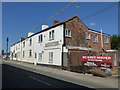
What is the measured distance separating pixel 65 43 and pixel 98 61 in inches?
261

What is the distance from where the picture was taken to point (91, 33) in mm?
24016

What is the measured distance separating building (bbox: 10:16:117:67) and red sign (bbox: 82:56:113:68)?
1.46m

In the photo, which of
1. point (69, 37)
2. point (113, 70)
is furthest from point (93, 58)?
point (69, 37)

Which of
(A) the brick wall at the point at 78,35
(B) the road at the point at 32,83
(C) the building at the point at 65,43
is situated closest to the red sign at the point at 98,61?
(C) the building at the point at 65,43

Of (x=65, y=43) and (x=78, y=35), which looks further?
(x=78, y=35)

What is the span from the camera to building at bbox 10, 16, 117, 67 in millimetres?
17438

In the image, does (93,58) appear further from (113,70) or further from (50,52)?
(50,52)

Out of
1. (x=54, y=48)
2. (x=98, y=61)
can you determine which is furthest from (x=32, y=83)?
(x=54, y=48)

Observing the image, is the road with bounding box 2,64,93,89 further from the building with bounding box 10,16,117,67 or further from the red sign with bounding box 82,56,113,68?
the building with bounding box 10,16,117,67

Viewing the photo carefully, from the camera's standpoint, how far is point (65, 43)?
59.1 feet

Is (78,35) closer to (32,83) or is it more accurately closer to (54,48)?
(54,48)

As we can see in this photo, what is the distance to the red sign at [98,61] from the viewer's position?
11.7m

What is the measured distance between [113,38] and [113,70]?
3677 centimetres

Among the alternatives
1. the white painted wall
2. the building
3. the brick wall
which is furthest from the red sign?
the brick wall
